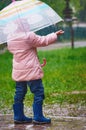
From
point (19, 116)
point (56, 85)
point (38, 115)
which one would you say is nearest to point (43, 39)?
point (38, 115)

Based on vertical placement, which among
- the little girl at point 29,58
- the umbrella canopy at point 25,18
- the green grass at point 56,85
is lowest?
the green grass at point 56,85

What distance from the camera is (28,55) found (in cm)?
691

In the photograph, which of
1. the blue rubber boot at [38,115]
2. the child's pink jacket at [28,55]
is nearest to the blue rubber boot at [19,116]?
the blue rubber boot at [38,115]

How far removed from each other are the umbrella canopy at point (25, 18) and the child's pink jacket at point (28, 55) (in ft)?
0.34

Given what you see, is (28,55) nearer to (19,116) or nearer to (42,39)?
(42,39)

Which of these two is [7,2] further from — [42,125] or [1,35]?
[42,125]

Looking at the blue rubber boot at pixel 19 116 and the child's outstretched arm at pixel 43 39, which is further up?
the child's outstretched arm at pixel 43 39

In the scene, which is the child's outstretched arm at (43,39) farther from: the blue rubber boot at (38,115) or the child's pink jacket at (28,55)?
the blue rubber boot at (38,115)

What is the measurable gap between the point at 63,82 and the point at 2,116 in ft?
13.0

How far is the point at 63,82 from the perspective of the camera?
11672 mm

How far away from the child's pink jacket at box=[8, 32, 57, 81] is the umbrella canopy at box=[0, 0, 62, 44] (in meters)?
0.10

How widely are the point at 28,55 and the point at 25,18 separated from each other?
0.45m

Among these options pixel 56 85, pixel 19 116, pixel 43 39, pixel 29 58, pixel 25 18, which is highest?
pixel 25 18

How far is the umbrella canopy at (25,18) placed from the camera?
6.86m
